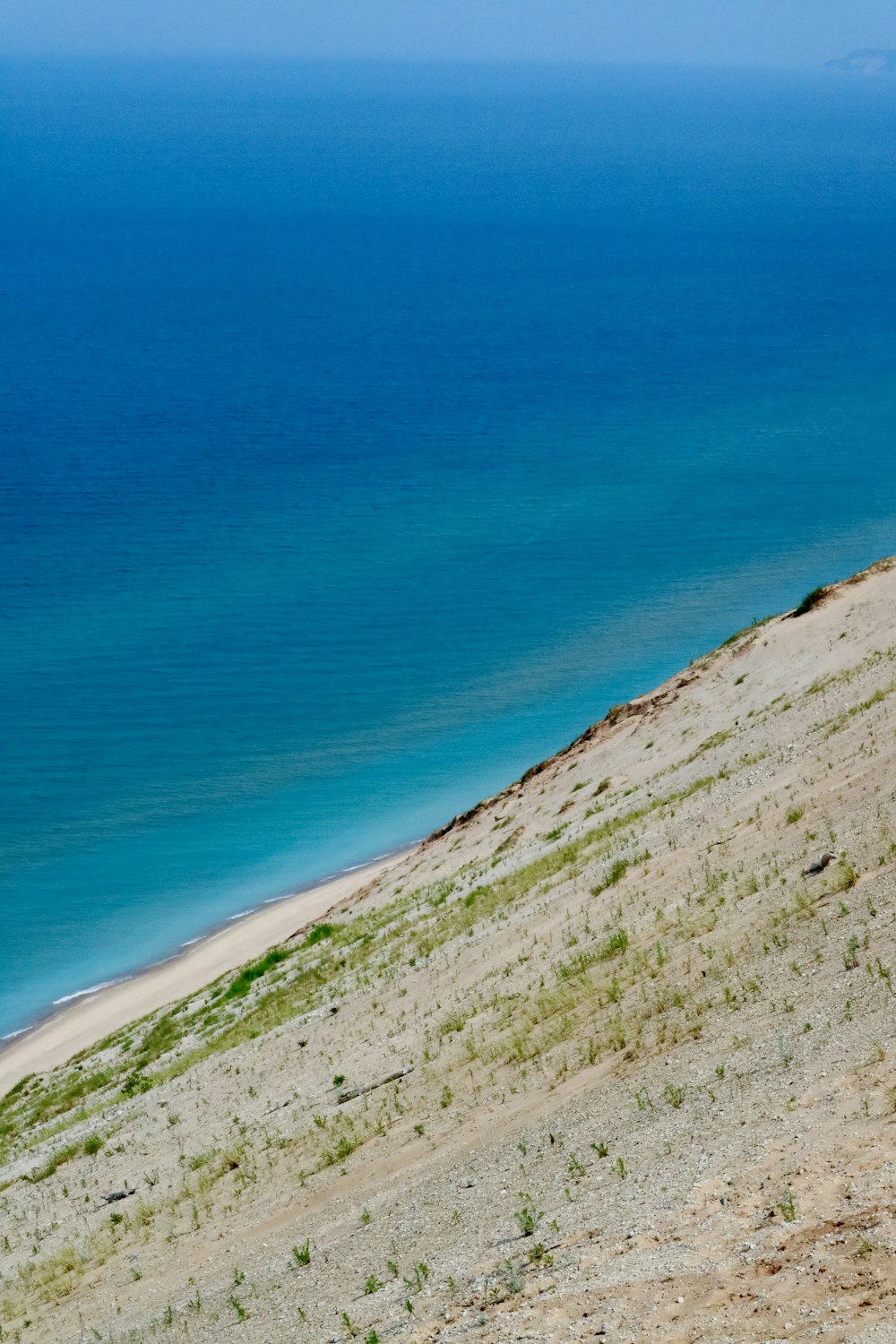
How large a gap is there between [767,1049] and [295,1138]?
7445 millimetres

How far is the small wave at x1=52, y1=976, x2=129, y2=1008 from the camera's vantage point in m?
41.2

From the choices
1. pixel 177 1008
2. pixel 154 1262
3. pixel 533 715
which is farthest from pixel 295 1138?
pixel 533 715

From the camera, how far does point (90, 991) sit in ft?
136

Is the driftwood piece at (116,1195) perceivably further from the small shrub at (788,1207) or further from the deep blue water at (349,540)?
the deep blue water at (349,540)

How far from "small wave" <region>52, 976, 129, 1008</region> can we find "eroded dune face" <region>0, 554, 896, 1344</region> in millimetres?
9618

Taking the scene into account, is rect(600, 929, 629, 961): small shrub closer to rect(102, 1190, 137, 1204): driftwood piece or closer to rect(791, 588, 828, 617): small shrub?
rect(102, 1190, 137, 1204): driftwood piece

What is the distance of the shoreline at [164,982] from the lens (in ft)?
125

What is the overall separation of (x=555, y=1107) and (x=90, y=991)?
1107 inches

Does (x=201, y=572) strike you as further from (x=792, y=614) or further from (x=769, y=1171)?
(x=769, y=1171)

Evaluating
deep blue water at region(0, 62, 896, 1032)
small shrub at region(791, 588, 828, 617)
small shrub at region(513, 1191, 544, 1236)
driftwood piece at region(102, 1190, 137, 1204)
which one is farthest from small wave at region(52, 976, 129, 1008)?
small shrub at region(513, 1191, 544, 1236)

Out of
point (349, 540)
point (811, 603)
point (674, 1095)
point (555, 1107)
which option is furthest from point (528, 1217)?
point (349, 540)

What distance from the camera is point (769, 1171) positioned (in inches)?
500

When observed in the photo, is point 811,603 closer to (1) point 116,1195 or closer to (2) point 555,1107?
(2) point 555,1107

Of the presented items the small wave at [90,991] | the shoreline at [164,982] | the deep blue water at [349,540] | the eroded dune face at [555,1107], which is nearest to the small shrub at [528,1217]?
the eroded dune face at [555,1107]
